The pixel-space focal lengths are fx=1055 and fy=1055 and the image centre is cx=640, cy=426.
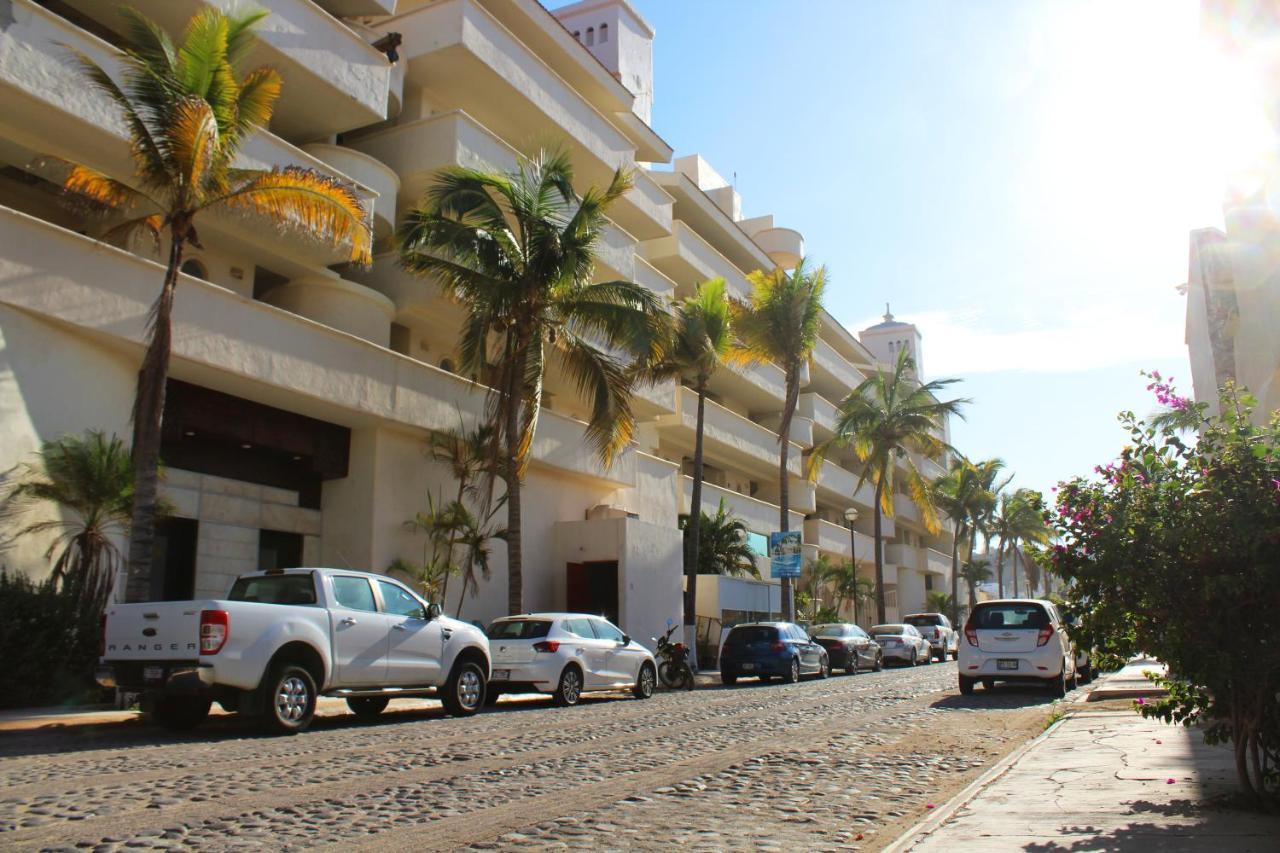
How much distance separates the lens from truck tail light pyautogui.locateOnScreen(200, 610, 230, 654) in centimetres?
1120

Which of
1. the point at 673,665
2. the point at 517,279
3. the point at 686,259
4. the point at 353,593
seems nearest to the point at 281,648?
the point at 353,593

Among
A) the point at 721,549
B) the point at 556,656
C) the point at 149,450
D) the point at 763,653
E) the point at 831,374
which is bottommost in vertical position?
the point at 763,653

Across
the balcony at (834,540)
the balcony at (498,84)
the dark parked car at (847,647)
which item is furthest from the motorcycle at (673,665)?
the balcony at (834,540)

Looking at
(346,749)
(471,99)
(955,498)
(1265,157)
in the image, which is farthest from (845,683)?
(955,498)

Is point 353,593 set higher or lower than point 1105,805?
higher

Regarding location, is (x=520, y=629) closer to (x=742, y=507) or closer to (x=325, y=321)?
(x=325, y=321)

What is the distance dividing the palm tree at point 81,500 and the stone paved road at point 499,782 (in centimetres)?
366

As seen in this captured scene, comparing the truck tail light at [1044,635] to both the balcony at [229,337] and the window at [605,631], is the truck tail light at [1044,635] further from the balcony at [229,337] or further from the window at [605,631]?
the balcony at [229,337]

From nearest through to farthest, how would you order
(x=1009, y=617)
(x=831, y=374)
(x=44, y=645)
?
(x=44, y=645) → (x=1009, y=617) → (x=831, y=374)

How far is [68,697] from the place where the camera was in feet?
46.7

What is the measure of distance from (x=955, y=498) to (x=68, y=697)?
55.9 meters

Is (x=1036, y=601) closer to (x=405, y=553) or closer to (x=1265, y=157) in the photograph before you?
(x=1265, y=157)

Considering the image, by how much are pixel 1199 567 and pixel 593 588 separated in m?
22.1

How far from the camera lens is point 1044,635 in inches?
754
